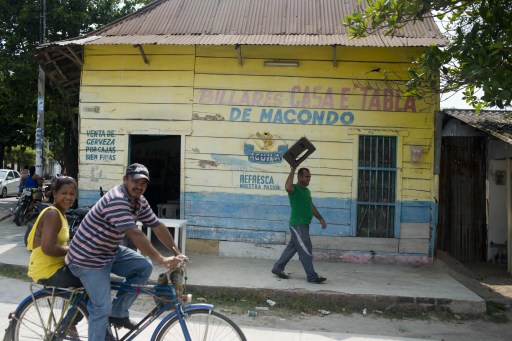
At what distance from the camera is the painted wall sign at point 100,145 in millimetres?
8211

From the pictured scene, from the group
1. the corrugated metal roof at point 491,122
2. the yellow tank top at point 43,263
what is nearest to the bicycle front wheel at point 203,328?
the yellow tank top at point 43,263

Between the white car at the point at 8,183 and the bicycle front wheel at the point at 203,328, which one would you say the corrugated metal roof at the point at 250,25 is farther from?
the white car at the point at 8,183

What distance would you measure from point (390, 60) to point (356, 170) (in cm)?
203

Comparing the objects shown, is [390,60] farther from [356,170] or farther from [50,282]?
[50,282]

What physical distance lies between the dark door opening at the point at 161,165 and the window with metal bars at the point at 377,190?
499 cm

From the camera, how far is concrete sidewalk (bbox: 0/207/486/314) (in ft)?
19.1

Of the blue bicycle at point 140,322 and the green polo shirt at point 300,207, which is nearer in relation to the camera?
the blue bicycle at point 140,322

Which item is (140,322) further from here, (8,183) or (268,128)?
(8,183)

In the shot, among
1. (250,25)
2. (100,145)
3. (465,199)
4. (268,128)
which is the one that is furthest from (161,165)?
(465,199)

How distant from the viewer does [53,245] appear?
11.0 ft

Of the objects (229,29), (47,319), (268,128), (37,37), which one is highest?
(37,37)

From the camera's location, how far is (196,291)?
6.07 metres

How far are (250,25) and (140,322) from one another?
6.46 m

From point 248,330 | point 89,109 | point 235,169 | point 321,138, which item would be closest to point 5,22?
point 89,109
